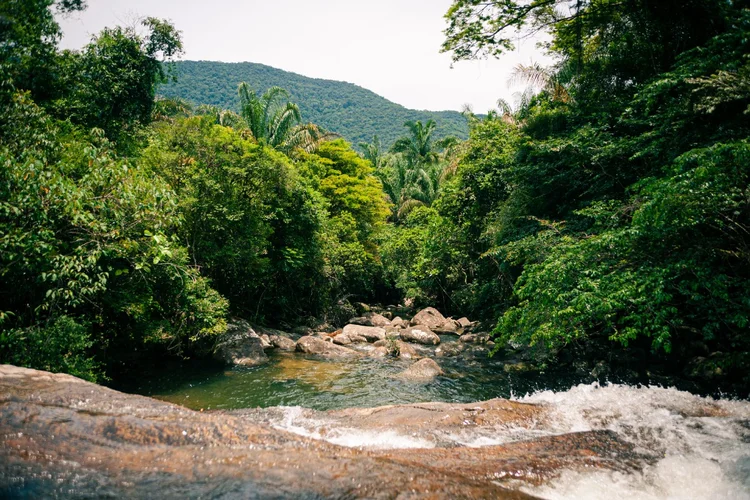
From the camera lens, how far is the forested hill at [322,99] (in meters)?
84.7

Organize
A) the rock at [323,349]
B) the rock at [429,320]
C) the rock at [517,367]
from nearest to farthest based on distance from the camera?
the rock at [517,367]
the rock at [323,349]
the rock at [429,320]

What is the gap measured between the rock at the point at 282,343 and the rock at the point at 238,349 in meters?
2.11

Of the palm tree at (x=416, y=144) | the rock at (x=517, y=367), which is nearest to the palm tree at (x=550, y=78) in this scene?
the rock at (x=517, y=367)

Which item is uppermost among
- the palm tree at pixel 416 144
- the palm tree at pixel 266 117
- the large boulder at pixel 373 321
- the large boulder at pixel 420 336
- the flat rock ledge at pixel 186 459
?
the palm tree at pixel 416 144

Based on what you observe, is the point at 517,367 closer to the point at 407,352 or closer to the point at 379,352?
the point at 407,352

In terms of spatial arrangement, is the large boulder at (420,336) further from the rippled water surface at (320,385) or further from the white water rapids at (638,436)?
the white water rapids at (638,436)

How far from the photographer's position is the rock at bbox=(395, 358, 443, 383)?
37.6 feet

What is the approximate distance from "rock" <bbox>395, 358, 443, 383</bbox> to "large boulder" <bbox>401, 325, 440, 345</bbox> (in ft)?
16.0

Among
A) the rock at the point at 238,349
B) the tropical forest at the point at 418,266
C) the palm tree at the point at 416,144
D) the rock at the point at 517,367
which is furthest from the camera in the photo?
the palm tree at the point at 416,144

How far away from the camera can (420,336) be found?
57.3ft

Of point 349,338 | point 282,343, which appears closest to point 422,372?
point 349,338

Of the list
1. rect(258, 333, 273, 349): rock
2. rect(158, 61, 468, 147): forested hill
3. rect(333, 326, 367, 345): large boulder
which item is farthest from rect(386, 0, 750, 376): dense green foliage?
rect(158, 61, 468, 147): forested hill

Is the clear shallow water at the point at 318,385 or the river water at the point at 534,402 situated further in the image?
the clear shallow water at the point at 318,385

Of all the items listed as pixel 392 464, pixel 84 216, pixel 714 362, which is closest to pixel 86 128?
pixel 84 216
